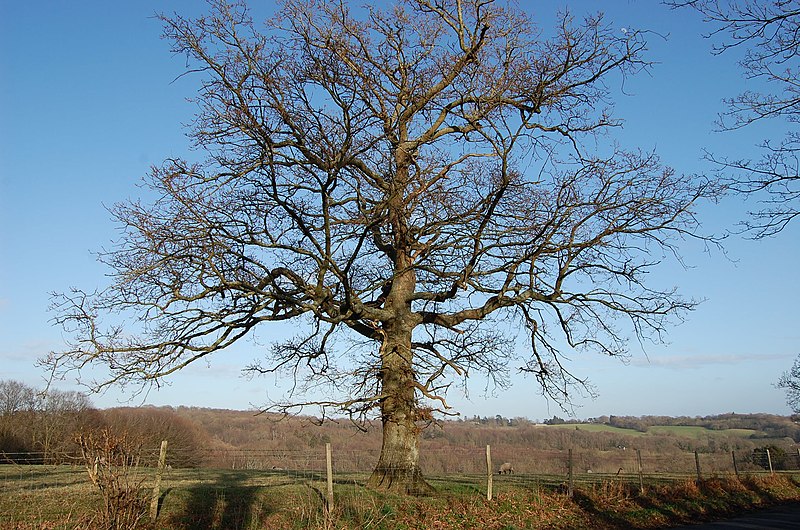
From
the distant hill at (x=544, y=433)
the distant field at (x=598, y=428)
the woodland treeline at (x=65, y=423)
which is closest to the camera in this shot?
the distant hill at (x=544, y=433)

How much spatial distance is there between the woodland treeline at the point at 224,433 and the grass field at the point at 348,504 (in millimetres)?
826

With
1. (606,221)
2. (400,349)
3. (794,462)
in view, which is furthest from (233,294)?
(794,462)

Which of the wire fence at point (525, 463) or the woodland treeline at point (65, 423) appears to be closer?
the wire fence at point (525, 463)

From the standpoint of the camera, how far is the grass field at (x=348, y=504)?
11.2m

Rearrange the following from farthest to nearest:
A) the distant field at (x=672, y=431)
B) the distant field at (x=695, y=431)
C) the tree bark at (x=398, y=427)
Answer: the distant field at (x=695, y=431) → the distant field at (x=672, y=431) → the tree bark at (x=398, y=427)

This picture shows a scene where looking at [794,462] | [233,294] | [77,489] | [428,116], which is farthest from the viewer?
[794,462]

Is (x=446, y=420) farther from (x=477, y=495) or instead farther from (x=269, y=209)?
(x=269, y=209)

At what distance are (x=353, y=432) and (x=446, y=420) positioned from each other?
2.03 meters

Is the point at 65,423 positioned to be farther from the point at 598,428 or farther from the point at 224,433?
the point at 598,428

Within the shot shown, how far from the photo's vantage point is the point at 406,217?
14.3m

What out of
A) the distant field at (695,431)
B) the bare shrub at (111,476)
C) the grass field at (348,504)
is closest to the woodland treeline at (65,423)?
the grass field at (348,504)

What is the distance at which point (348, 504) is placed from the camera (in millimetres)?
11984

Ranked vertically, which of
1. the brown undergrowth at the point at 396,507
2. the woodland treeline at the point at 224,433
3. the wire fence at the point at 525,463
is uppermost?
the woodland treeline at the point at 224,433

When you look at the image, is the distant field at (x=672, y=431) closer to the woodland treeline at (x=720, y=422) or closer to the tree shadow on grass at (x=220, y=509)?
the woodland treeline at (x=720, y=422)
